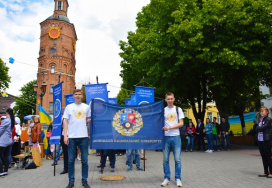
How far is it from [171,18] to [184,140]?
8.63 meters

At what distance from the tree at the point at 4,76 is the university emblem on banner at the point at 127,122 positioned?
145 feet

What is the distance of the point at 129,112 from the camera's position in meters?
7.01

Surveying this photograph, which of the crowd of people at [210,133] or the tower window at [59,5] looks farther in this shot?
the tower window at [59,5]

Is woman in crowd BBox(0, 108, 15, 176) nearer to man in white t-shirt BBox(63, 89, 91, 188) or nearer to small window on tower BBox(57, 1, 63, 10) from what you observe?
man in white t-shirt BBox(63, 89, 91, 188)

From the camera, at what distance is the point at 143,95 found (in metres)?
10.7

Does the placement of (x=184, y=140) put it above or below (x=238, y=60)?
below

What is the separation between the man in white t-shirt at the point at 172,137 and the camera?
6.28 metres

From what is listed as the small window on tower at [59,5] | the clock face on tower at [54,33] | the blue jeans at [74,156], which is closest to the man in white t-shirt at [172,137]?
the blue jeans at [74,156]

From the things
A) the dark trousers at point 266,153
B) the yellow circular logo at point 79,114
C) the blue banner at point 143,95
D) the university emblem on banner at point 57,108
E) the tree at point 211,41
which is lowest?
the dark trousers at point 266,153

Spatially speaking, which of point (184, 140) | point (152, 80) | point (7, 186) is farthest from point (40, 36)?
point (7, 186)

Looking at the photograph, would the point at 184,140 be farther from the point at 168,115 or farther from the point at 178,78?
the point at 168,115

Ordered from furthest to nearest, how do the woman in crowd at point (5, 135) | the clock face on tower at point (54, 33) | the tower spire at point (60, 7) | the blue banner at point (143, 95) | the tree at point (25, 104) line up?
the tree at point (25, 104) → the tower spire at point (60, 7) → the clock face on tower at point (54, 33) → the blue banner at point (143, 95) → the woman in crowd at point (5, 135)

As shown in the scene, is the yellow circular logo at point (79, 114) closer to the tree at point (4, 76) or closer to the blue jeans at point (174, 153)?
the blue jeans at point (174, 153)

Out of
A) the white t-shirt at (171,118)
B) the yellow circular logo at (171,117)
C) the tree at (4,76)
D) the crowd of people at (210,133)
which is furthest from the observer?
the tree at (4,76)
